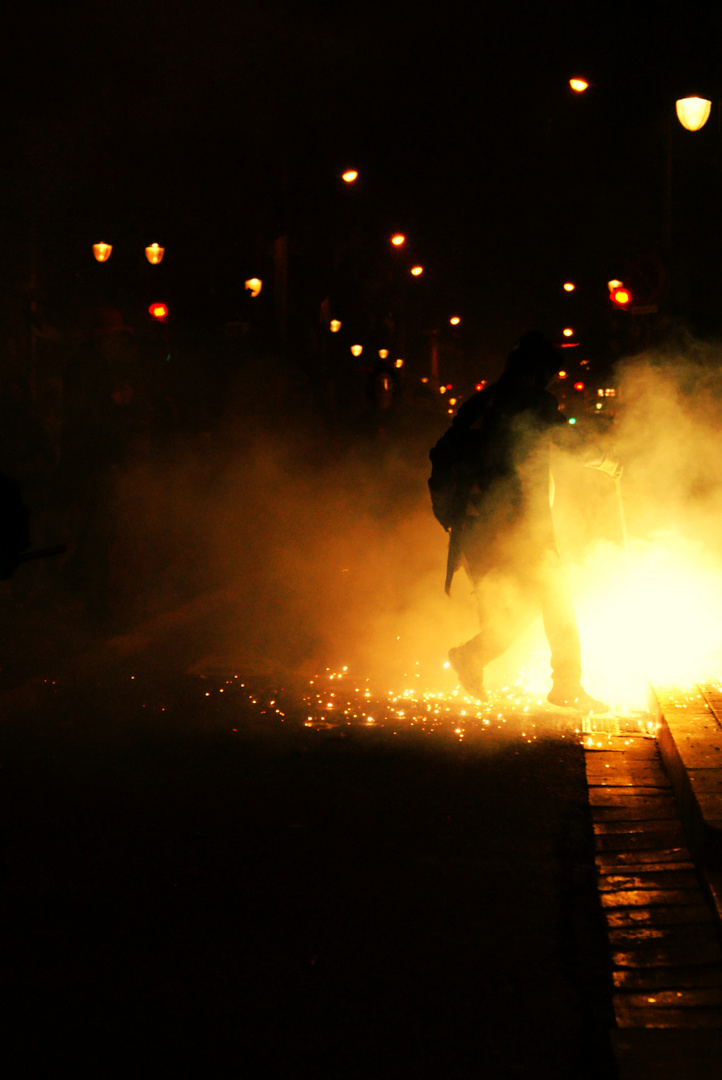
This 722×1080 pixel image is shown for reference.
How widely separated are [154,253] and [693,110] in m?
11.4

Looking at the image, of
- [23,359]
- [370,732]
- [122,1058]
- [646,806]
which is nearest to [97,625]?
[370,732]

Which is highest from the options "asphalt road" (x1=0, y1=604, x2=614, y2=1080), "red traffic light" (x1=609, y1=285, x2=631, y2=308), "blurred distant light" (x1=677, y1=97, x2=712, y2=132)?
"blurred distant light" (x1=677, y1=97, x2=712, y2=132)

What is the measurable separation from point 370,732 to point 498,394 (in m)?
2.01

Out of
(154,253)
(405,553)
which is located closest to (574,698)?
(405,553)

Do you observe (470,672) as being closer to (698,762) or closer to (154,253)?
(698,762)

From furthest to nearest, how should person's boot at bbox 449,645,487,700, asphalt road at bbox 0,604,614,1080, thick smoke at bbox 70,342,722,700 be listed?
thick smoke at bbox 70,342,722,700 → person's boot at bbox 449,645,487,700 → asphalt road at bbox 0,604,614,1080

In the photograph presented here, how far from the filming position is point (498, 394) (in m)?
5.37

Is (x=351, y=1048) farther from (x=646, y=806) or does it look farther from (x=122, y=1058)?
(x=646, y=806)

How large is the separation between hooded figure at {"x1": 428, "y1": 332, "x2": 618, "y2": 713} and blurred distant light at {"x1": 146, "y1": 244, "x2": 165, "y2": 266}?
15886mm

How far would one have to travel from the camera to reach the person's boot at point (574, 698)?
5055mm

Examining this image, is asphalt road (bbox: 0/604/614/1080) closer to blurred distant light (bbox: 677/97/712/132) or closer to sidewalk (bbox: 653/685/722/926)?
sidewalk (bbox: 653/685/722/926)

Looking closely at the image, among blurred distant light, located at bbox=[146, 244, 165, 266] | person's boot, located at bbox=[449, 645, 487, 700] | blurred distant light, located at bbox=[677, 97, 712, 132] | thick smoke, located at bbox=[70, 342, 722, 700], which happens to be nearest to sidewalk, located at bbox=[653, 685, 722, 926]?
thick smoke, located at bbox=[70, 342, 722, 700]

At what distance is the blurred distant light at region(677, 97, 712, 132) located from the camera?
1222 centimetres

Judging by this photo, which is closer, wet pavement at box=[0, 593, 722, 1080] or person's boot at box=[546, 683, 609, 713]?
wet pavement at box=[0, 593, 722, 1080]
